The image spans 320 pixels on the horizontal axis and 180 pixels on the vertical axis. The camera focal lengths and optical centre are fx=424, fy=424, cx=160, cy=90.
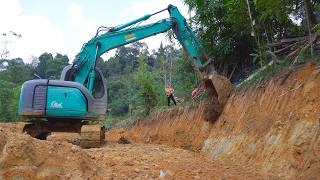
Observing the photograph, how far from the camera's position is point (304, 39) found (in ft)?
31.1

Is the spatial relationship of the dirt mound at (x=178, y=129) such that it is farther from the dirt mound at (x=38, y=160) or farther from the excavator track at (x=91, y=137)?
the dirt mound at (x=38, y=160)

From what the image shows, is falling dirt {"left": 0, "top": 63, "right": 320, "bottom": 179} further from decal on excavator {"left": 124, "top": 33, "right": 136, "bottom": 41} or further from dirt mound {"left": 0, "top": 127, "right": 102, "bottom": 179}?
decal on excavator {"left": 124, "top": 33, "right": 136, "bottom": 41}

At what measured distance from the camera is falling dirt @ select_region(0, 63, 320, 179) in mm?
5676

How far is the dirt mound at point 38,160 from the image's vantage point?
5395 mm

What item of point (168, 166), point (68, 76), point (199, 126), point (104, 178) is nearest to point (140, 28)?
point (68, 76)

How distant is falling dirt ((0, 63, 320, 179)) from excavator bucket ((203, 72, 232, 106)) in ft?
1.27

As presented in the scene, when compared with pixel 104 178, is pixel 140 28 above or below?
above

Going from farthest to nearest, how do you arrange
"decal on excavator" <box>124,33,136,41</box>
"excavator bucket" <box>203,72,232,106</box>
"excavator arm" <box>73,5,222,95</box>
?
"decal on excavator" <box>124,33,136,41</box> → "excavator arm" <box>73,5,222,95</box> → "excavator bucket" <box>203,72,232,106</box>

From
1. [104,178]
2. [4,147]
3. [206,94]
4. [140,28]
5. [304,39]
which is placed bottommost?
[104,178]

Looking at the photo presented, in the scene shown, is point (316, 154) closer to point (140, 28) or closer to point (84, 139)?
point (84, 139)

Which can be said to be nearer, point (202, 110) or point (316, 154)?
point (316, 154)

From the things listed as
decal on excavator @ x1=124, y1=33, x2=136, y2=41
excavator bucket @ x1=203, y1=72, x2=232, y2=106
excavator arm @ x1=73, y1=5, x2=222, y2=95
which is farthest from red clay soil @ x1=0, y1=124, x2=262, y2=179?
decal on excavator @ x1=124, y1=33, x2=136, y2=41

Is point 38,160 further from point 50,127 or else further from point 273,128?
point 50,127

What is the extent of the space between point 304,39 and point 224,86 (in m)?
2.76
